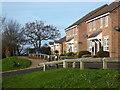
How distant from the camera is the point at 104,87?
770cm

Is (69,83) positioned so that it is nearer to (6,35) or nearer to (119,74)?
(119,74)

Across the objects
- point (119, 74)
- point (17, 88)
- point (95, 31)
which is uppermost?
point (95, 31)

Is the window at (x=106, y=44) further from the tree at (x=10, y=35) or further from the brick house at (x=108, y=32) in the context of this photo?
the tree at (x=10, y=35)

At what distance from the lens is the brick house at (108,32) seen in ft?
95.9

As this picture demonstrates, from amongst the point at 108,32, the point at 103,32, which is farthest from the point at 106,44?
the point at 103,32

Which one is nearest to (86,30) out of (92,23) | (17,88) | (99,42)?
(92,23)

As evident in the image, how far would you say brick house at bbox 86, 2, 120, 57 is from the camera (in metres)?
29.2

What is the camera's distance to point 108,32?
30438 mm

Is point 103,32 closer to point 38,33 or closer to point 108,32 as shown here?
point 108,32

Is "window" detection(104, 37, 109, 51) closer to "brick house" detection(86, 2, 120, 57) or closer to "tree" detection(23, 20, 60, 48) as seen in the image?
"brick house" detection(86, 2, 120, 57)

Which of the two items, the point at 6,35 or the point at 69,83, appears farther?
the point at 6,35

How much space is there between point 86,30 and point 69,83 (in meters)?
34.3

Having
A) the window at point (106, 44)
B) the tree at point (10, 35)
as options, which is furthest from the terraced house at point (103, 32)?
the tree at point (10, 35)

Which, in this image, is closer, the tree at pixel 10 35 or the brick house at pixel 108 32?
the brick house at pixel 108 32
